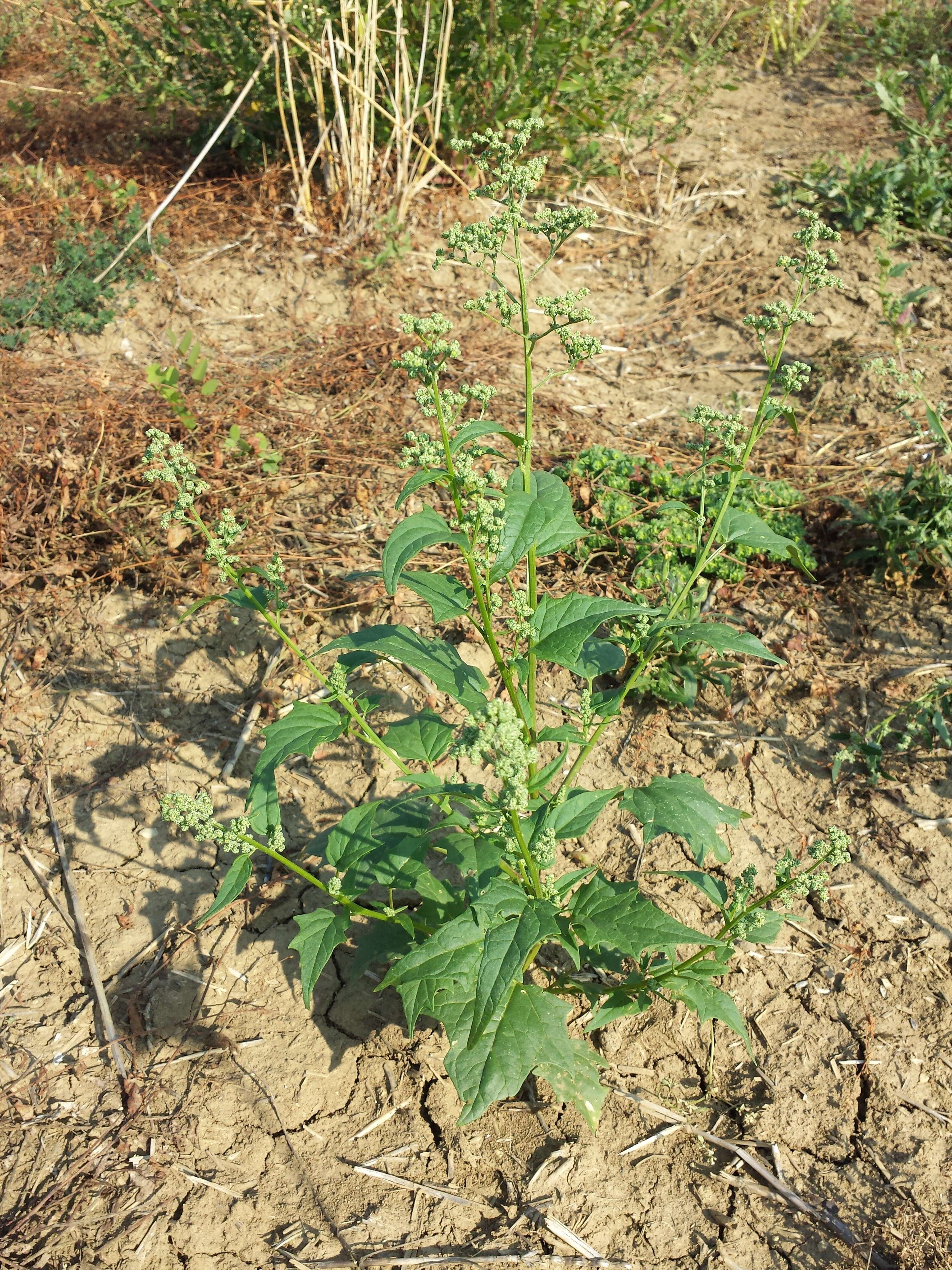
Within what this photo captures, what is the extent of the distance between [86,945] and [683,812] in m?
2.08

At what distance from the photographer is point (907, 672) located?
3797mm

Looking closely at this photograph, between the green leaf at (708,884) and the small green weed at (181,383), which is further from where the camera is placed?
the small green weed at (181,383)

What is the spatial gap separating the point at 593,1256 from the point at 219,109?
6627mm

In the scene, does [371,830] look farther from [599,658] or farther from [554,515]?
[554,515]

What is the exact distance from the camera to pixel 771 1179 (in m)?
2.58

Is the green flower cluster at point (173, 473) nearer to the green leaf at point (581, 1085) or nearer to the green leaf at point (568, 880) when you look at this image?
the green leaf at point (568, 880)

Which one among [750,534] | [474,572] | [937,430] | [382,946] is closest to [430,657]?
[474,572]

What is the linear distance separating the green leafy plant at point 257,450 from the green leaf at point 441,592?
2.11 m

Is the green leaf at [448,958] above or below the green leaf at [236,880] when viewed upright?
above

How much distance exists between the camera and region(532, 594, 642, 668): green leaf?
2234 millimetres

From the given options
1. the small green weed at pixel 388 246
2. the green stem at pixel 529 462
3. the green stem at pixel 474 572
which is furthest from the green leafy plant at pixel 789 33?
the green stem at pixel 474 572

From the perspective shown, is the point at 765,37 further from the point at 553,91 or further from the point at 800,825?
the point at 800,825

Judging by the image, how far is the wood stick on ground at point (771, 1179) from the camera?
2.46 metres

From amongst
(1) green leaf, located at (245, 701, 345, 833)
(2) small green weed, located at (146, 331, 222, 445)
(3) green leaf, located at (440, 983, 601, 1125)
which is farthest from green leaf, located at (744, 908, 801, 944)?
(2) small green weed, located at (146, 331, 222, 445)
